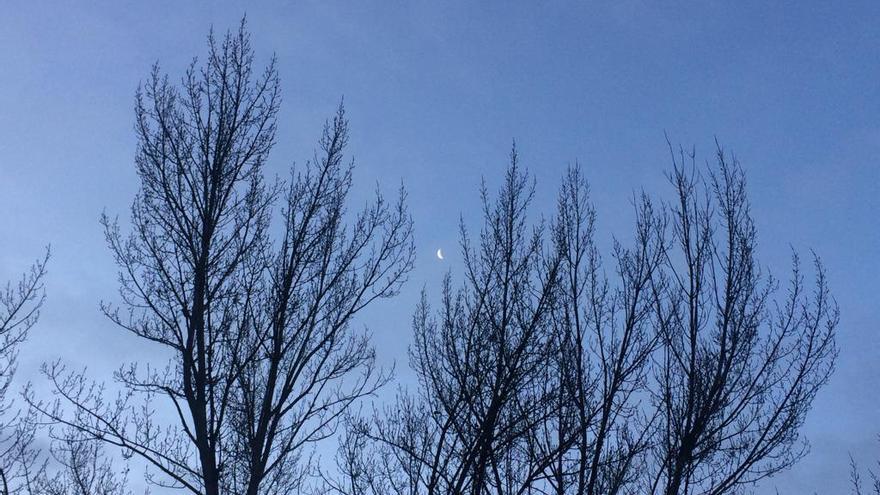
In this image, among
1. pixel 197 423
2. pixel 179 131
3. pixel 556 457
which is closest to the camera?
pixel 197 423

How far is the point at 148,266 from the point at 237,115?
2444mm

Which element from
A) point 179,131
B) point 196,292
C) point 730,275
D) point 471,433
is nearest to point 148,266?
point 196,292

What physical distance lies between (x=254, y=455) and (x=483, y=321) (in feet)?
9.91

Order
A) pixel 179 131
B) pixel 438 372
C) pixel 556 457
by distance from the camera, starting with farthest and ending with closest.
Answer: pixel 179 131, pixel 438 372, pixel 556 457

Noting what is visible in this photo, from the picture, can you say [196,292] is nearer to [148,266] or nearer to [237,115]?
[148,266]

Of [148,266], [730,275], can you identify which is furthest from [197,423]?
[730,275]

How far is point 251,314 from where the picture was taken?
8.86 m

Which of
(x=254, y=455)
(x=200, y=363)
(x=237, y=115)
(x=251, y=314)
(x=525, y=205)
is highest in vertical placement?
(x=237, y=115)

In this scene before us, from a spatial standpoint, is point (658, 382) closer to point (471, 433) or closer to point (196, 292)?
point (471, 433)

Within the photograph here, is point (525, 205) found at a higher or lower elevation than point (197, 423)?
higher

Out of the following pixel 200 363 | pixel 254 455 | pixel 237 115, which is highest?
pixel 237 115

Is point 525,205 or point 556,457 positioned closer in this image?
point 556,457

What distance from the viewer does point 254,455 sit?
8141 millimetres

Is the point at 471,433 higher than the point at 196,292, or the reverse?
the point at 196,292
